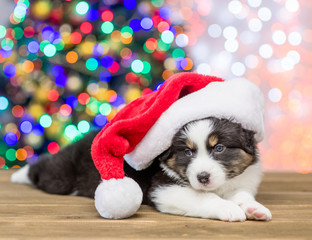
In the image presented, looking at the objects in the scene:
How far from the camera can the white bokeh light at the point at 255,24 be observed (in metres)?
5.33

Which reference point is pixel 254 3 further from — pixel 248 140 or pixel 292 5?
pixel 248 140

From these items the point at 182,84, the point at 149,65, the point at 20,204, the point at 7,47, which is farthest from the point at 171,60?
the point at 20,204

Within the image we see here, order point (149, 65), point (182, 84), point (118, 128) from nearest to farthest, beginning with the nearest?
point (118, 128)
point (182, 84)
point (149, 65)

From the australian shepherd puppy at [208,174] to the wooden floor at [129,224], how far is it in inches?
2.4

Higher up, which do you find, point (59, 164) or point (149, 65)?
point (149, 65)

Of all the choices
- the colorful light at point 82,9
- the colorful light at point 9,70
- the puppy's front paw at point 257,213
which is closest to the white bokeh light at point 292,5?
the colorful light at point 82,9

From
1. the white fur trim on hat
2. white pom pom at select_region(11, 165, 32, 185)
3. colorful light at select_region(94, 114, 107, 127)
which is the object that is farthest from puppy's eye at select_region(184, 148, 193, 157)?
colorful light at select_region(94, 114, 107, 127)

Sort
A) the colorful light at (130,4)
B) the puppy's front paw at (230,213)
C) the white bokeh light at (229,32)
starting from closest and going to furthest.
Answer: the puppy's front paw at (230,213), the colorful light at (130,4), the white bokeh light at (229,32)

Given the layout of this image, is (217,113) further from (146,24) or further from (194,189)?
(146,24)

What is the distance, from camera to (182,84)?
2.17 meters

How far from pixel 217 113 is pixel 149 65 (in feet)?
7.43

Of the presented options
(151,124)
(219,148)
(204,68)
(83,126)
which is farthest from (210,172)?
(204,68)

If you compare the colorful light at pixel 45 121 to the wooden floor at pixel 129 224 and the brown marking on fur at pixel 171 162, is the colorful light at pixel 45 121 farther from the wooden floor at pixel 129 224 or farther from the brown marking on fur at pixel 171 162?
the brown marking on fur at pixel 171 162

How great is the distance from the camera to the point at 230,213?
1.89m
